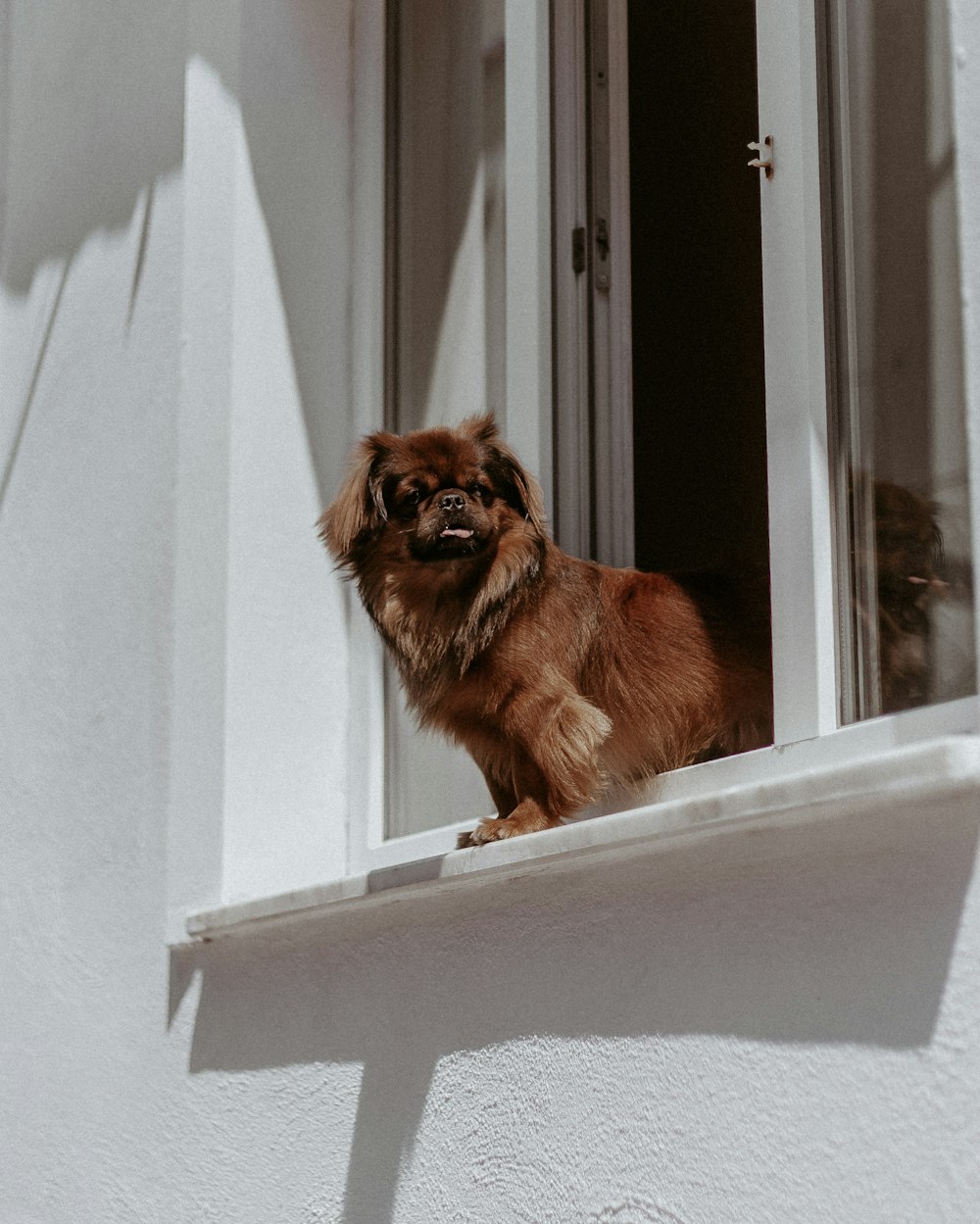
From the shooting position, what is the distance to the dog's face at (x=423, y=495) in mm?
2648

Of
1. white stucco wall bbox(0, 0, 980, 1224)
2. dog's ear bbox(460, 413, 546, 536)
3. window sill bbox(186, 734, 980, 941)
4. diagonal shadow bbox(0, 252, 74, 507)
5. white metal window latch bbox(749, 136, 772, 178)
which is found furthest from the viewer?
diagonal shadow bbox(0, 252, 74, 507)

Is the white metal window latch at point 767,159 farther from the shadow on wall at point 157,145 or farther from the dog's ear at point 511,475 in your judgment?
the shadow on wall at point 157,145

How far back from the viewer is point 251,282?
345 cm

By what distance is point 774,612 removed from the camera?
2.32 metres

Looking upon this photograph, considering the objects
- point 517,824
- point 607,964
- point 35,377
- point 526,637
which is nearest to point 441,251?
point 526,637

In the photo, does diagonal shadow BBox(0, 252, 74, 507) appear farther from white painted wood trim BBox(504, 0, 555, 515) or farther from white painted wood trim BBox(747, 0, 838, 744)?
white painted wood trim BBox(747, 0, 838, 744)

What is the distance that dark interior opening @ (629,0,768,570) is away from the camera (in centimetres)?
314

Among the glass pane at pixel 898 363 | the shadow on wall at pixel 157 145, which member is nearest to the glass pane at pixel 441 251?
the shadow on wall at pixel 157 145

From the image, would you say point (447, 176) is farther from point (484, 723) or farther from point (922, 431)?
point (922, 431)

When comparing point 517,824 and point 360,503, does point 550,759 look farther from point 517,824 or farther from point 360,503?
point 360,503

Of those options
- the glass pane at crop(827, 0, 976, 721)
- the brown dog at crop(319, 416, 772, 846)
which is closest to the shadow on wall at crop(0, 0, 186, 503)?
the brown dog at crop(319, 416, 772, 846)

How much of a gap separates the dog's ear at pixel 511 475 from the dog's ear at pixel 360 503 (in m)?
0.16

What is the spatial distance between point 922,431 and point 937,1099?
84 cm

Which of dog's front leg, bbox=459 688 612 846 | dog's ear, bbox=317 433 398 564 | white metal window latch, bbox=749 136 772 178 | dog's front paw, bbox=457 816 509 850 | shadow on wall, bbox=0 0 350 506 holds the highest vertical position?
shadow on wall, bbox=0 0 350 506
